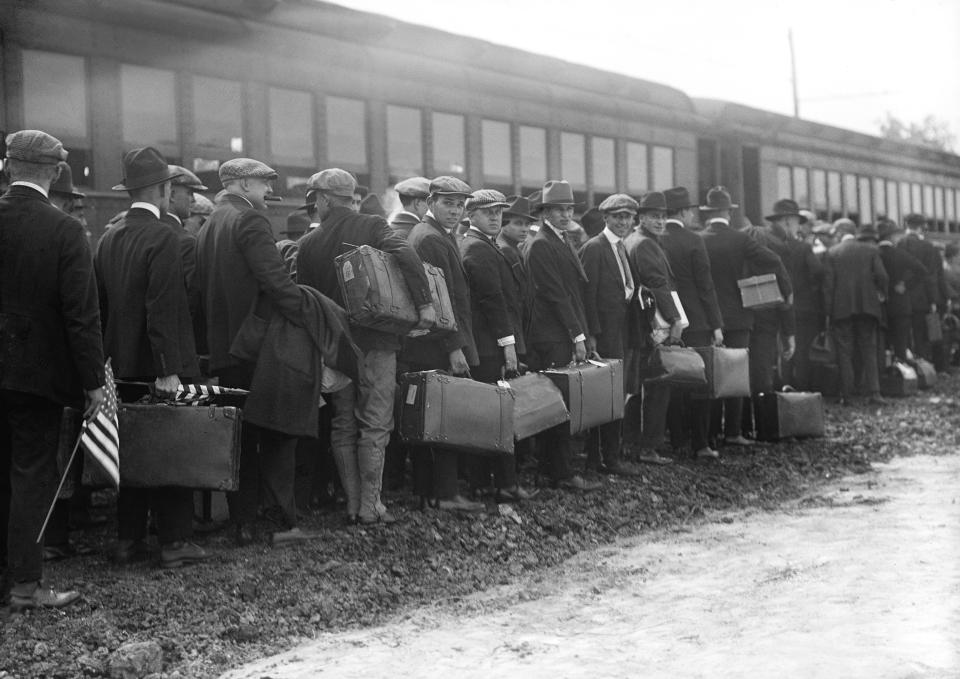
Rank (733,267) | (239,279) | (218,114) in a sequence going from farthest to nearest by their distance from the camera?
(733,267), (218,114), (239,279)

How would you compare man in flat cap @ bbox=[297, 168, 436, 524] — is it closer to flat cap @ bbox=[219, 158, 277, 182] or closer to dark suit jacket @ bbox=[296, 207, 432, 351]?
dark suit jacket @ bbox=[296, 207, 432, 351]

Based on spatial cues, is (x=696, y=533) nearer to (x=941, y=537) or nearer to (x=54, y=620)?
(x=941, y=537)

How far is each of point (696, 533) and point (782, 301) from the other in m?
3.35

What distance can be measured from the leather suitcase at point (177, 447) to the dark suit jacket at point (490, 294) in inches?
75.0

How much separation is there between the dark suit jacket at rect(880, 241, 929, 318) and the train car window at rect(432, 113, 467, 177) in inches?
196

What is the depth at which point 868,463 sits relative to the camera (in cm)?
841

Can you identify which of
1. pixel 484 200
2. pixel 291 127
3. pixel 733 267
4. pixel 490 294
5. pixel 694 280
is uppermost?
pixel 291 127

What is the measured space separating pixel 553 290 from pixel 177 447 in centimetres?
275

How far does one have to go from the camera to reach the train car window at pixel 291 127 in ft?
29.7

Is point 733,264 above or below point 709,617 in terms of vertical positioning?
above

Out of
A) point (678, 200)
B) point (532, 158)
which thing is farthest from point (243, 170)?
point (532, 158)

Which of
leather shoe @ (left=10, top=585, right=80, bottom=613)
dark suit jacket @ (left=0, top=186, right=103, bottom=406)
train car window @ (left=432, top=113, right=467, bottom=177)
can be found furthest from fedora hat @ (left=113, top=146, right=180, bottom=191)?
train car window @ (left=432, top=113, right=467, bottom=177)

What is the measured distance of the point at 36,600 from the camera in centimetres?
435

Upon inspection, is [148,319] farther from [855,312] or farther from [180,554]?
[855,312]
